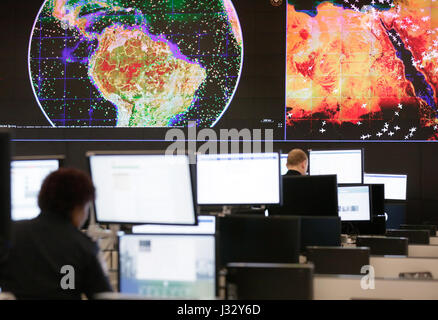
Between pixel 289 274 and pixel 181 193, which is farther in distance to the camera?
pixel 181 193

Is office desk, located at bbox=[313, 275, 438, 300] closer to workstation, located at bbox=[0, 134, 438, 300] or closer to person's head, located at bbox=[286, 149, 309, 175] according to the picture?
workstation, located at bbox=[0, 134, 438, 300]

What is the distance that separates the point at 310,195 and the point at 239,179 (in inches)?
22.6

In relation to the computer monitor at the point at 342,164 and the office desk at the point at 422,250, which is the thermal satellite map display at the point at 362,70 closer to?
the computer monitor at the point at 342,164

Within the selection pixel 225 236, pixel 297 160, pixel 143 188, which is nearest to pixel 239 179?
pixel 225 236

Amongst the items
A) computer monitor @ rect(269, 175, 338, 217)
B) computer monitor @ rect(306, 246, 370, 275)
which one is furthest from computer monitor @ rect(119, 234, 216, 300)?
computer monitor @ rect(269, 175, 338, 217)

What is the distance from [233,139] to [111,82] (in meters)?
1.69

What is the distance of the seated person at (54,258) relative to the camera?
1892mm

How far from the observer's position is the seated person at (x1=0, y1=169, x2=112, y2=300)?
1.89 meters

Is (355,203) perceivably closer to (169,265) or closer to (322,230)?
(322,230)

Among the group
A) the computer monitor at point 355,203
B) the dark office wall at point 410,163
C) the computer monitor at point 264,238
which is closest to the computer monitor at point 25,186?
the computer monitor at point 264,238

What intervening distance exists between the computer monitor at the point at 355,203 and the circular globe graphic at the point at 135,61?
2782mm
